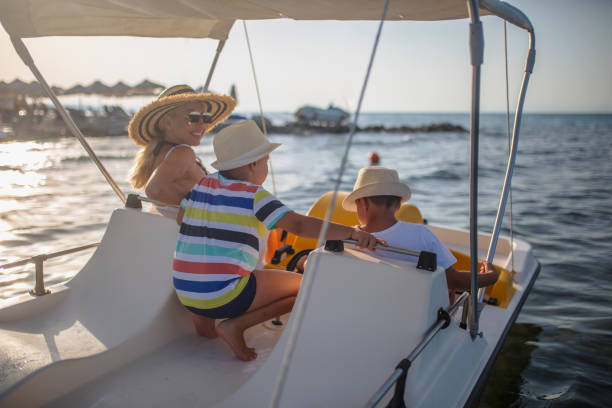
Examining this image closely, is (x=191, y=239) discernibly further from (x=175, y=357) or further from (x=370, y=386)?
(x=370, y=386)

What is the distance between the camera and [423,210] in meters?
10.6

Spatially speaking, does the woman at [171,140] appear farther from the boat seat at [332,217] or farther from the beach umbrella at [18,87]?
the beach umbrella at [18,87]

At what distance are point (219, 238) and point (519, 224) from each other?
818 cm

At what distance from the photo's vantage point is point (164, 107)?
9.35ft

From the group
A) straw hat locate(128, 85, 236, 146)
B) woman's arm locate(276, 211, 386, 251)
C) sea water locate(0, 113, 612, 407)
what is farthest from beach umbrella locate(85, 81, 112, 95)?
woman's arm locate(276, 211, 386, 251)

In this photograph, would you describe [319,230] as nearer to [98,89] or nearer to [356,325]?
[356,325]

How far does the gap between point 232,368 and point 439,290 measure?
1.20 meters

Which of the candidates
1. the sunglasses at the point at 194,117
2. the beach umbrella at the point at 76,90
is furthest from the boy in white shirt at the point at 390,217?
the beach umbrella at the point at 76,90

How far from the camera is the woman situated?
9.23ft

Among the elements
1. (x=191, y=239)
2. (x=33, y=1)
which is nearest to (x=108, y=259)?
(x=191, y=239)

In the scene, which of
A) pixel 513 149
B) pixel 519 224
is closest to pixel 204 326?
pixel 513 149

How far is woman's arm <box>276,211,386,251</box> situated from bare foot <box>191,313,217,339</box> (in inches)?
42.5

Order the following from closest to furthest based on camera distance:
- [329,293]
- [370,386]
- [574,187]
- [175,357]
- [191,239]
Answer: [370,386], [329,293], [191,239], [175,357], [574,187]

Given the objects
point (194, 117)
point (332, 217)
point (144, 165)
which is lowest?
point (332, 217)
